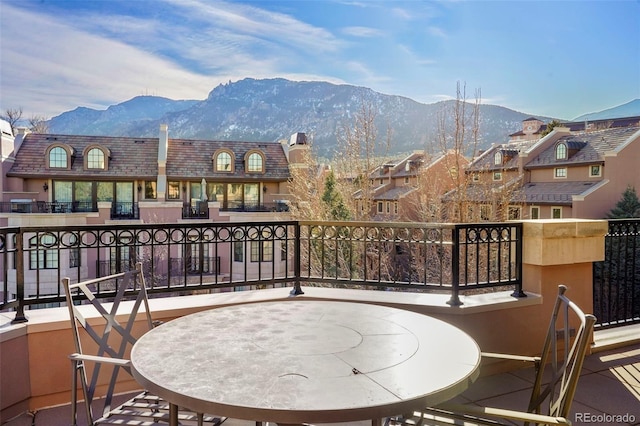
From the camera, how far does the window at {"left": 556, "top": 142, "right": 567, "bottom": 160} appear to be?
2428 centimetres

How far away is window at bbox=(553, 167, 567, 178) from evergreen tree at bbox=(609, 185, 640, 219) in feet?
11.5

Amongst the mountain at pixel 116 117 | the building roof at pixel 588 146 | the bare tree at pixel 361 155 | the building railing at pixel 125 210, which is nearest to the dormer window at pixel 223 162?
the building railing at pixel 125 210

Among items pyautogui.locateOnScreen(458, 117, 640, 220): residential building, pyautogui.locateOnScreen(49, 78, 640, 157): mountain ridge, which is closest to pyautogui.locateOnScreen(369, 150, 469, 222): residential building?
pyautogui.locateOnScreen(458, 117, 640, 220): residential building

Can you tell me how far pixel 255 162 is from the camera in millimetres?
23641

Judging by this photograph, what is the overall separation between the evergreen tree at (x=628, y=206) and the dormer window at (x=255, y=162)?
18377 mm

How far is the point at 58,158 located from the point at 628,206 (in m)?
28.7

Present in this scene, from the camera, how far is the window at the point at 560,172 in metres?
24.0

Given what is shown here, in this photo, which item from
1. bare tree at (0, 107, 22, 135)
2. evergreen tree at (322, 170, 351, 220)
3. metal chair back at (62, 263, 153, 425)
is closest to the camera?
metal chair back at (62, 263, 153, 425)

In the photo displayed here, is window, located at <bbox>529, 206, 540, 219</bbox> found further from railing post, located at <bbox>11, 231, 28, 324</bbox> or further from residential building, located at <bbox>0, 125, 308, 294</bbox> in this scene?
railing post, located at <bbox>11, 231, 28, 324</bbox>

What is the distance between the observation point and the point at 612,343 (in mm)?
3828

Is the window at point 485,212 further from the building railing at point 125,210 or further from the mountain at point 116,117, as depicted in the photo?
the mountain at point 116,117

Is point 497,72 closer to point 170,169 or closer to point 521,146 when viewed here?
point 521,146

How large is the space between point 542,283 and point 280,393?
305cm

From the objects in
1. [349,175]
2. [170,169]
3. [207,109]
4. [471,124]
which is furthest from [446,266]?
[207,109]
